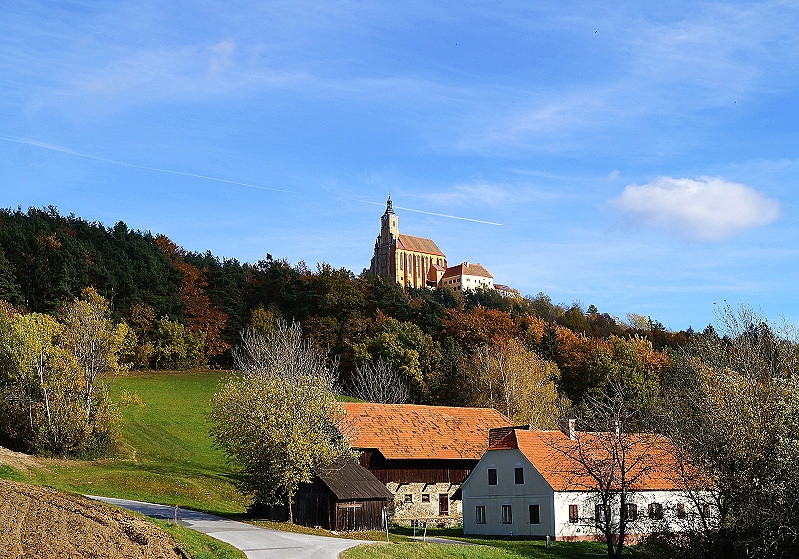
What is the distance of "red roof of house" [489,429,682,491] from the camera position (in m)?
41.3

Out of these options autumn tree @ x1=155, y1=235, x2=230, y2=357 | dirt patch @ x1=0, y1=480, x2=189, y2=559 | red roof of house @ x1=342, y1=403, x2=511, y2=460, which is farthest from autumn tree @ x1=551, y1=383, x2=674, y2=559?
autumn tree @ x1=155, y1=235, x2=230, y2=357

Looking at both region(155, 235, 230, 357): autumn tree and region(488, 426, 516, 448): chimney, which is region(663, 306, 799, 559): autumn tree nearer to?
region(488, 426, 516, 448): chimney

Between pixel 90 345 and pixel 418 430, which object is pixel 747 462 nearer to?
pixel 418 430

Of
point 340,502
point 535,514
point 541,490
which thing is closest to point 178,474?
point 340,502

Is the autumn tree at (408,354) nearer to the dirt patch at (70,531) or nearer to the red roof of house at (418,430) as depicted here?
the red roof of house at (418,430)

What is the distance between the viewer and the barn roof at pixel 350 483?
1565 inches

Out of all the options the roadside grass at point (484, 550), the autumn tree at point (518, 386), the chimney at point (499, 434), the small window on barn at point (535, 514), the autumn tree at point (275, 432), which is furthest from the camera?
the autumn tree at point (518, 386)

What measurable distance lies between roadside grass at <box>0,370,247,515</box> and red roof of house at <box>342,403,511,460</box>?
8444 mm

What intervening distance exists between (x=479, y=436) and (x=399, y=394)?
27586 millimetres

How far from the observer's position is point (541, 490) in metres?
43.2

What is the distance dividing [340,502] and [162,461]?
2067 cm

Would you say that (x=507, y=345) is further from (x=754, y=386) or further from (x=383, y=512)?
(x=754, y=386)

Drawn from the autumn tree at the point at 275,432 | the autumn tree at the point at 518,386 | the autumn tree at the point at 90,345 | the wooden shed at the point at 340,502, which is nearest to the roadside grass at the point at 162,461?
the autumn tree at the point at 90,345

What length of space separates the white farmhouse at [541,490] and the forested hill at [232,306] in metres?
40.4
